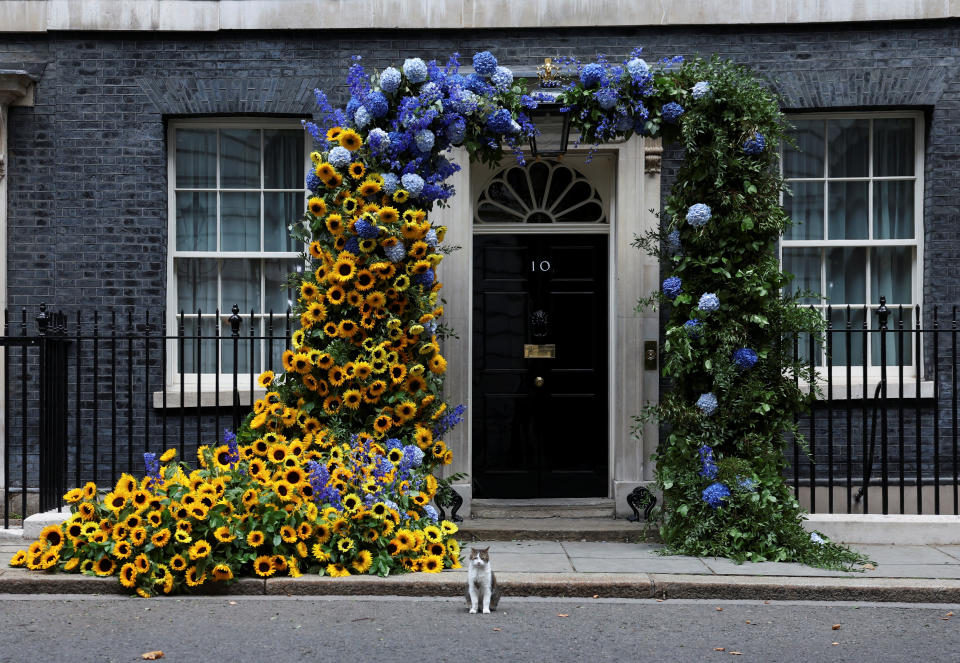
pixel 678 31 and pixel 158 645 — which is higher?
pixel 678 31

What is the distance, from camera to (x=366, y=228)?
754 cm

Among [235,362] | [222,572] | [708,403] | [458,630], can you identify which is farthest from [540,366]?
[458,630]

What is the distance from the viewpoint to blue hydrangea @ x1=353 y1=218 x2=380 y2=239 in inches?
296

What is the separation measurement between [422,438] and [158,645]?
2.69 metres

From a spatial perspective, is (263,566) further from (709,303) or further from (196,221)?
(196,221)

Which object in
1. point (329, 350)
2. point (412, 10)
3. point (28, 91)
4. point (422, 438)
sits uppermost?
point (412, 10)

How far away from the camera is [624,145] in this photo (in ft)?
29.7

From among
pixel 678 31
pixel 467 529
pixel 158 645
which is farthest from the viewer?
pixel 678 31

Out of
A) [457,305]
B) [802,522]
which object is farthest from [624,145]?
[802,522]

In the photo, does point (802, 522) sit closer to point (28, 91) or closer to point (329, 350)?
point (329, 350)

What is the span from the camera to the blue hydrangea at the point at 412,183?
24.9ft

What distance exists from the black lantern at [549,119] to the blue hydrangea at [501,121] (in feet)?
1.09

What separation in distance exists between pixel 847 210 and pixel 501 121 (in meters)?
3.65

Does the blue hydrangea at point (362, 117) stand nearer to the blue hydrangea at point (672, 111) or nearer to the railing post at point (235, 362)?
the railing post at point (235, 362)
